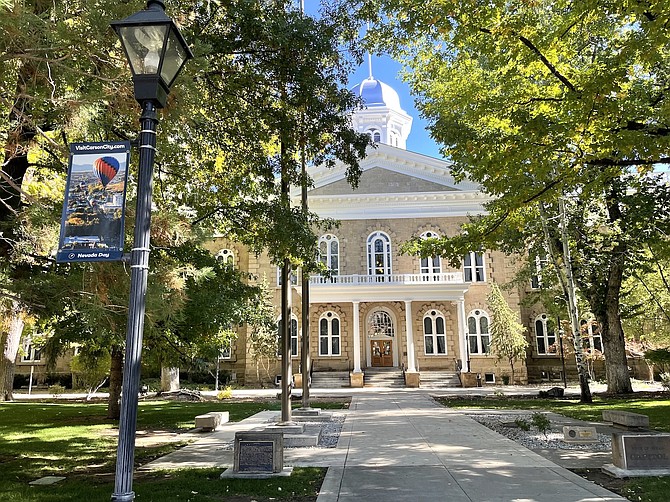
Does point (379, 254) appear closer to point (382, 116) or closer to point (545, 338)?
point (545, 338)

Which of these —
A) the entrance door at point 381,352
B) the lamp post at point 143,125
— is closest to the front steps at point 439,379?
the entrance door at point 381,352

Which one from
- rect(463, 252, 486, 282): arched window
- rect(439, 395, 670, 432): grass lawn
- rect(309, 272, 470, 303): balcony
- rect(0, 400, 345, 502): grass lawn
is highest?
rect(463, 252, 486, 282): arched window

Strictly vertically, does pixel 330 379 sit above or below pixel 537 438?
above

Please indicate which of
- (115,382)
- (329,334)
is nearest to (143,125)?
(115,382)

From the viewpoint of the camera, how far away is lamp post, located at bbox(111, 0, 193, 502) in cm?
374

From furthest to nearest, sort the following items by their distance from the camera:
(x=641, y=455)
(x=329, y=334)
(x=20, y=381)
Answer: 1. (x=20, y=381)
2. (x=329, y=334)
3. (x=641, y=455)

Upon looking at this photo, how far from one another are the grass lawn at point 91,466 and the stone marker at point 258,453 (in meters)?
0.33

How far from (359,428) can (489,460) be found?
4.71m

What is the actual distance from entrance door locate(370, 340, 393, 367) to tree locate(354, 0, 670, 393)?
18888 mm

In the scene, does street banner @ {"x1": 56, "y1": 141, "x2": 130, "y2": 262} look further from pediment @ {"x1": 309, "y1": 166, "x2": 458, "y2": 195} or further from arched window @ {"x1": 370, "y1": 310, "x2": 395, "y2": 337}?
arched window @ {"x1": 370, "y1": 310, "x2": 395, "y2": 337}

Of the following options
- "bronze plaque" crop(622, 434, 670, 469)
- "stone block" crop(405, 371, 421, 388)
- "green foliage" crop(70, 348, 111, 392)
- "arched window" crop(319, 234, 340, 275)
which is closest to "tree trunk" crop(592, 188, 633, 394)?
"stone block" crop(405, 371, 421, 388)

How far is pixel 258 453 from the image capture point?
7793 millimetres

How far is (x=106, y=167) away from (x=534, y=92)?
9.47 meters

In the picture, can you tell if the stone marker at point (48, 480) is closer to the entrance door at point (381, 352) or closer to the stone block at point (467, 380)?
the stone block at point (467, 380)
